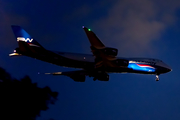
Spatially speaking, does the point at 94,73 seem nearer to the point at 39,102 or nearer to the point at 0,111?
the point at 39,102

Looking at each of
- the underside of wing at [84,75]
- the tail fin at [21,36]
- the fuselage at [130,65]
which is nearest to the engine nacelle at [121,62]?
the fuselage at [130,65]

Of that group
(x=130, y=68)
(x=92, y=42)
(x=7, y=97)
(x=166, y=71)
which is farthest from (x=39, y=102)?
(x=166, y=71)

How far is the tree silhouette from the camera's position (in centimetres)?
3284

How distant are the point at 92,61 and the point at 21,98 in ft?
55.7

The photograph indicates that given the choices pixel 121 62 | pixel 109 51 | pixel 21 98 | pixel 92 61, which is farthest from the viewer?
pixel 92 61

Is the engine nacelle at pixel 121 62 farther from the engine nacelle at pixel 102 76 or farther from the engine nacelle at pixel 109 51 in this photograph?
the engine nacelle at pixel 109 51

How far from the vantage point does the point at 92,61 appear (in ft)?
163

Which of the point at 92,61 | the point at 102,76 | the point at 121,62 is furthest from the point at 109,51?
the point at 102,76

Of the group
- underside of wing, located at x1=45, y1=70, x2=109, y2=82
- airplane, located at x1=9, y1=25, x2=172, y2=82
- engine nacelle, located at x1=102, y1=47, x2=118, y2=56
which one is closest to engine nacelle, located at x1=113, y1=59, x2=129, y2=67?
airplane, located at x1=9, y1=25, x2=172, y2=82

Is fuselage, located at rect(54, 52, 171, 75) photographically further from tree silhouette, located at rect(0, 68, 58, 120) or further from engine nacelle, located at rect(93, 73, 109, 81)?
tree silhouette, located at rect(0, 68, 58, 120)

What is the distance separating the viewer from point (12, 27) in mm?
49812

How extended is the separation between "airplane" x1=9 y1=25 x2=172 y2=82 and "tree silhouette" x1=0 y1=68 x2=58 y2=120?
8.54m

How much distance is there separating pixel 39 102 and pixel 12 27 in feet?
57.3

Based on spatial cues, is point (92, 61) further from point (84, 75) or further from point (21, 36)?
point (21, 36)
